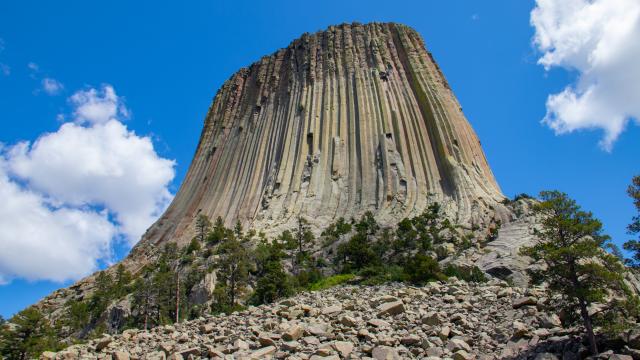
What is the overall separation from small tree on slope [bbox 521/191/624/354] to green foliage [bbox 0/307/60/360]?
70.9 feet

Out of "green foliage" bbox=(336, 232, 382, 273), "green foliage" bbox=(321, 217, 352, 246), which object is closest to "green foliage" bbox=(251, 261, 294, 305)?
"green foliage" bbox=(336, 232, 382, 273)

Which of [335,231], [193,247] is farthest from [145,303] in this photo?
[335,231]

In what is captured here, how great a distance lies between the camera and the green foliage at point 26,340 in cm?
2314

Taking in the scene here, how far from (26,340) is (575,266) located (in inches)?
978

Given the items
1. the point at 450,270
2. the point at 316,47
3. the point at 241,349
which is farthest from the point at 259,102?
the point at 241,349

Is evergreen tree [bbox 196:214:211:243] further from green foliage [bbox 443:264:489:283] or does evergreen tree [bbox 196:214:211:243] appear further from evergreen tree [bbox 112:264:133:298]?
green foliage [bbox 443:264:489:283]

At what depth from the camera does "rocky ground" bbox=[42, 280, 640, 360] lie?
10289mm

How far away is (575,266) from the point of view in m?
11.7

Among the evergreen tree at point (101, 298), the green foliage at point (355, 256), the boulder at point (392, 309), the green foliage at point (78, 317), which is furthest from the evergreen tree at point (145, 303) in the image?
the boulder at point (392, 309)

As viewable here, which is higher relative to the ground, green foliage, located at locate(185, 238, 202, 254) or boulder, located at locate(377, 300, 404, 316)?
green foliage, located at locate(185, 238, 202, 254)

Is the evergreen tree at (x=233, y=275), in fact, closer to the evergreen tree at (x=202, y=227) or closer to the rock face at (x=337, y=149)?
the rock face at (x=337, y=149)

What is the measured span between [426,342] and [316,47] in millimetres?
57014

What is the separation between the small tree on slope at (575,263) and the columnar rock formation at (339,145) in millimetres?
26593

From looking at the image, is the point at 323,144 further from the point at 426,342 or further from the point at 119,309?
the point at 426,342
